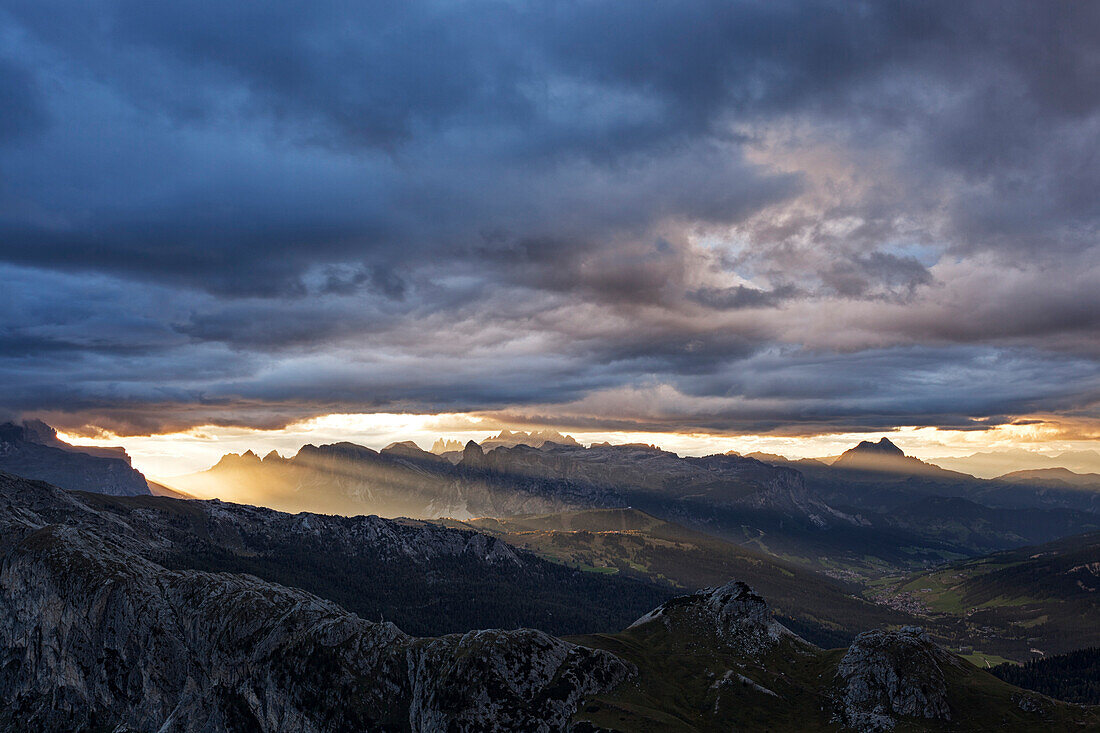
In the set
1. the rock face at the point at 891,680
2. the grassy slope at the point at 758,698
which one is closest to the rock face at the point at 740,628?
the grassy slope at the point at 758,698

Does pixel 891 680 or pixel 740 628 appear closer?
pixel 891 680

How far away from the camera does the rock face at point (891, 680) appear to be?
144625 millimetres

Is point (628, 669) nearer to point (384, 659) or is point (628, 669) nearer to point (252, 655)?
point (384, 659)

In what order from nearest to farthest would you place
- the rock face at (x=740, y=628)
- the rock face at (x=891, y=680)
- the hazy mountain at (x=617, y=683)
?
the rock face at (x=891, y=680), the hazy mountain at (x=617, y=683), the rock face at (x=740, y=628)

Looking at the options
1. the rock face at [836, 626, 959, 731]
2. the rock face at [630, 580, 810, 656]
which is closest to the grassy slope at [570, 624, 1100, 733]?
the rock face at [836, 626, 959, 731]

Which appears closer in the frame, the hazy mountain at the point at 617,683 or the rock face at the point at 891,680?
the rock face at the point at 891,680

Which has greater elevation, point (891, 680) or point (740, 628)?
point (891, 680)

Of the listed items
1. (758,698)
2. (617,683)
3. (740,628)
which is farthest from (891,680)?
(617,683)

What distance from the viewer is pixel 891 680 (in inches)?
5935

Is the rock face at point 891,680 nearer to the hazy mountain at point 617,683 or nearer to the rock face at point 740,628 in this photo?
the hazy mountain at point 617,683

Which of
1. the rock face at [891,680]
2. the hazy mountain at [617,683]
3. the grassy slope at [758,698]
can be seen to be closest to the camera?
the grassy slope at [758,698]

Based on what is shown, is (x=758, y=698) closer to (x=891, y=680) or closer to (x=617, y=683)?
(x=891, y=680)

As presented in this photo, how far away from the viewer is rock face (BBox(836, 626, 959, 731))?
144625 millimetres

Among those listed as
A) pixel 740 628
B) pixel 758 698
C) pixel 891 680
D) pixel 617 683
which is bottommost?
pixel 758 698
